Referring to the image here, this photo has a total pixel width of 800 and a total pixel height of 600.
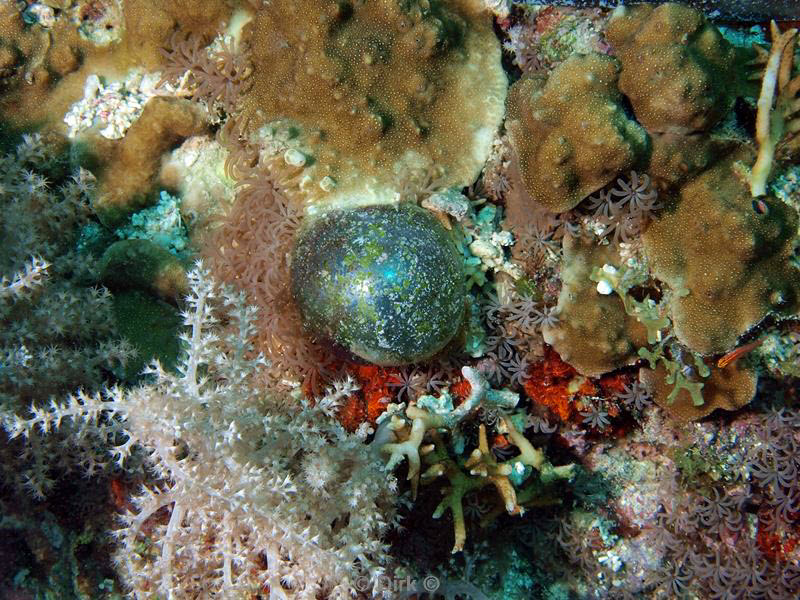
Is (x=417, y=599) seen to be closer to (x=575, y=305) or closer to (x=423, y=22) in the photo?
(x=575, y=305)

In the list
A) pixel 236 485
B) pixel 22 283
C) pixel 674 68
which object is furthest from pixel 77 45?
pixel 674 68

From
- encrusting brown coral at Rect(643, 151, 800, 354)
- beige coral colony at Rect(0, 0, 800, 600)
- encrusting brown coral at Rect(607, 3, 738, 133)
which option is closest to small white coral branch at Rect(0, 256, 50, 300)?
beige coral colony at Rect(0, 0, 800, 600)

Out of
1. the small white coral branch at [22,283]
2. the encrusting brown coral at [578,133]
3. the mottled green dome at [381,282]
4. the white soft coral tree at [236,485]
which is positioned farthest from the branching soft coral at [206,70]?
the encrusting brown coral at [578,133]

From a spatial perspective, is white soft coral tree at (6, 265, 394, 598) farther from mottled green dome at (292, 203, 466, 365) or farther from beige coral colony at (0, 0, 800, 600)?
mottled green dome at (292, 203, 466, 365)

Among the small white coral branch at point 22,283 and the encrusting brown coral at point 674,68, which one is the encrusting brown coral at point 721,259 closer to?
the encrusting brown coral at point 674,68

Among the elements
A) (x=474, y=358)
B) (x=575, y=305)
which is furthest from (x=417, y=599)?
(x=575, y=305)
